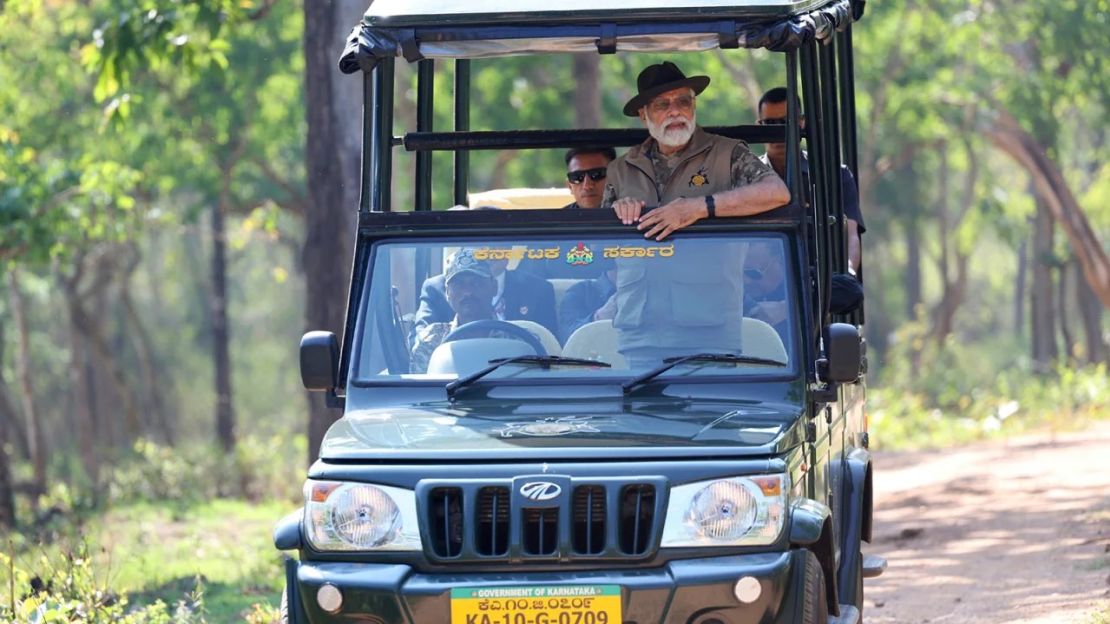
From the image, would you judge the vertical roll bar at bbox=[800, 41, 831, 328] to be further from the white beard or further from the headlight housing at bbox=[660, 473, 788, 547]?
the headlight housing at bbox=[660, 473, 788, 547]

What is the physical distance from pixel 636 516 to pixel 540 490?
302 millimetres

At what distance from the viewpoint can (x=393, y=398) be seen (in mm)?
6359

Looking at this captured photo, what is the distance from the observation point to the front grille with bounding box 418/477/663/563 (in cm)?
532

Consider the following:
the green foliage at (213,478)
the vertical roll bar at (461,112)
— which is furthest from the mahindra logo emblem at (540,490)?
Result: the green foliage at (213,478)

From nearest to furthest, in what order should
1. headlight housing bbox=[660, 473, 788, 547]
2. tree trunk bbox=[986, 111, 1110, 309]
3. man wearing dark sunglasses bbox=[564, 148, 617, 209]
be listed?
headlight housing bbox=[660, 473, 788, 547], man wearing dark sunglasses bbox=[564, 148, 617, 209], tree trunk bbox=[986, 111, 1110, 309]

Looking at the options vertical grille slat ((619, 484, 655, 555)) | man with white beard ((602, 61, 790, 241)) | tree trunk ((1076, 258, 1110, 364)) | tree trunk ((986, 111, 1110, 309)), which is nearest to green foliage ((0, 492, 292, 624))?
man with white beard ((602, 61, 790, 241))

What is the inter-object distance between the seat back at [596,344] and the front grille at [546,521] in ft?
3.22

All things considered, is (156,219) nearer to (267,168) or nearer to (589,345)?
(267,168)

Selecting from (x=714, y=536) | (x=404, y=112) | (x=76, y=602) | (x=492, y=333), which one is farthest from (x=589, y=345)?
(x=404, y=112)

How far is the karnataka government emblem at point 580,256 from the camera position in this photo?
21.5 feet

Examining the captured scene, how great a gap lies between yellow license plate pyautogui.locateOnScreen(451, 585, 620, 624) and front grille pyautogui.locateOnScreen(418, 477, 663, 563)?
12 centimetres

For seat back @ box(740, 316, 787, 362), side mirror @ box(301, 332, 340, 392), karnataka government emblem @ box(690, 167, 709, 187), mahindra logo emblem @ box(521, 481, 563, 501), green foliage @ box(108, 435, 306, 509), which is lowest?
green foliage @ box(108, 435, 306, 509)

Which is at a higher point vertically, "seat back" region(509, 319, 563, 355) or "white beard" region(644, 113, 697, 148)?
"white beard" region(644, 113, 697, 148)

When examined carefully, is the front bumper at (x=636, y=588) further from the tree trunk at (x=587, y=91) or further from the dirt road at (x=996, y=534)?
the tree trunk at (x=587, y=91)
